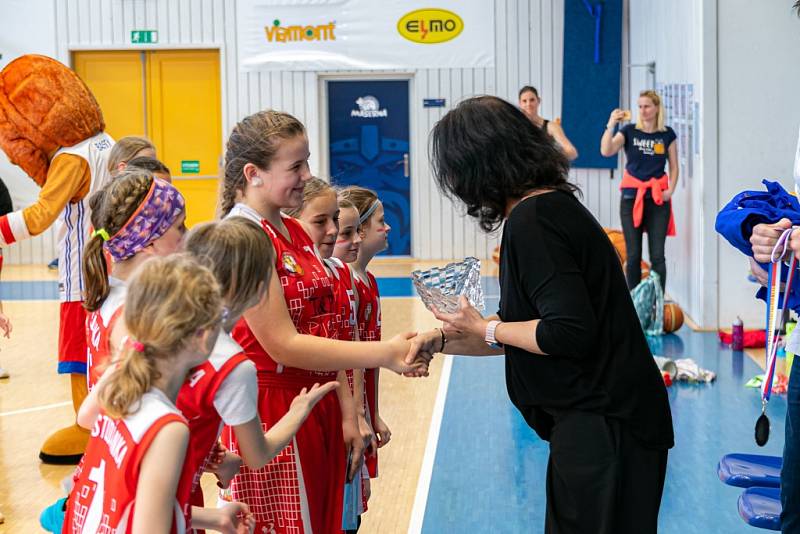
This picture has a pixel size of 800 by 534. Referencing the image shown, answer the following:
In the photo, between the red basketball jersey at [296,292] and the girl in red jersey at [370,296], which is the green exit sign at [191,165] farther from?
the red basketball jersey at [296,292]

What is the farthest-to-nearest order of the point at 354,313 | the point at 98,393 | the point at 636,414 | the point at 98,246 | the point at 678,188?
1. the point at 678,188
2. the point at 354,313
3. the point at 98,246
4. the point at 636,414
5. the point at 98,393

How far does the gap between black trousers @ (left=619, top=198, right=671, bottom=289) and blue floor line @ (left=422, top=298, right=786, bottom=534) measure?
1650 mm

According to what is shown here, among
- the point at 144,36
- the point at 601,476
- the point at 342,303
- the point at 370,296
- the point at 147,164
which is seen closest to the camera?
the point at 601,476

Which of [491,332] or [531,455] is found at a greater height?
[491,332]

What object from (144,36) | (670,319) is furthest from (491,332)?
(144,36)

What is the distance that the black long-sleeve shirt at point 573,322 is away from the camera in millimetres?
2426

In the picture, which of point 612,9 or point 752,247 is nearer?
point 752,247

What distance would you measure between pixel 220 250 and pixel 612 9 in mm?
12724

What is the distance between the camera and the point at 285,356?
267cm

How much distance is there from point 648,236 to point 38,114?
5784 millimetres

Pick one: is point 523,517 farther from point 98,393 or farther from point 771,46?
point 771,46

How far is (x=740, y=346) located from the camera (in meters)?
7.94

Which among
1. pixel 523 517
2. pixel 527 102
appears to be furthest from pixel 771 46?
pixel 523 517

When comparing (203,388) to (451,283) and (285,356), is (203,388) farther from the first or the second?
(451,283)
